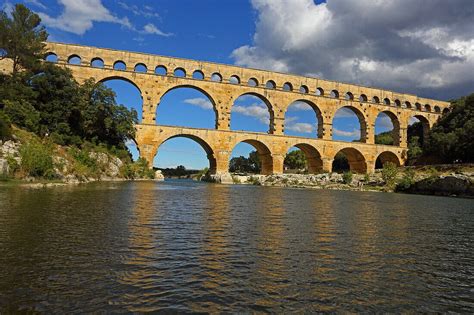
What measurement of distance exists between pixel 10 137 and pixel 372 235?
2218cm

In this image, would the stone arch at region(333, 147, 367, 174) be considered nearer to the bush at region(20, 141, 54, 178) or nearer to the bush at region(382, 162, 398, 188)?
the bush at region(382, 162, 398, 188)

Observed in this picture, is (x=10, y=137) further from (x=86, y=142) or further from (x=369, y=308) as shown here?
(x=369, y=308)

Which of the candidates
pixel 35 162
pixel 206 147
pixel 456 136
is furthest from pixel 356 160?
pixel 35 162

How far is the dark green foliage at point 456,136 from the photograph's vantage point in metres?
44.6

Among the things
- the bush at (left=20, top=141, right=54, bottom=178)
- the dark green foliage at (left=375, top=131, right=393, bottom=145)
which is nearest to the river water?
the bush at (left=20, top=141, right=54, bottom=178)

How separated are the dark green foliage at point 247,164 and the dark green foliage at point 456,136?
47282 millimetres

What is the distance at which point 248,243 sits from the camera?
703cm

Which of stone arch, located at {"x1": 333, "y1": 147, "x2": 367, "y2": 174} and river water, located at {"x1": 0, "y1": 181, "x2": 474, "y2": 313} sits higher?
stone arch, located at {"x1": 333, "y1": 147, "x2": 367, "y2": 174}

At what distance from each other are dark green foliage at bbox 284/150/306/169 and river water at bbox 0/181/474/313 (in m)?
75.9

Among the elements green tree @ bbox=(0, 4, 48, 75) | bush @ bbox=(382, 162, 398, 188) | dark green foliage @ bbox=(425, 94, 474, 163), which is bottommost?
bush @ bbox=(382, 162, 398, 188)

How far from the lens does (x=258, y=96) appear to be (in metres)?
46.2

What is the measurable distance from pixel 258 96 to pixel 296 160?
138 ft

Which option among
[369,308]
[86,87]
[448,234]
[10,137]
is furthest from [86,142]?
[369,308]

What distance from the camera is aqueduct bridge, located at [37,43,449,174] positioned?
132ft
